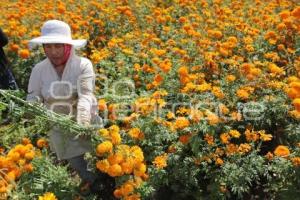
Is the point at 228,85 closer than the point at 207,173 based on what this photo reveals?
No

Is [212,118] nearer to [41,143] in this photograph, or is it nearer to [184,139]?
[184,139]

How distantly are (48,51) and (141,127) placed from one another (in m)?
0.85

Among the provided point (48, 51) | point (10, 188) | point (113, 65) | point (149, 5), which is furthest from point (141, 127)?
point (149, 5)

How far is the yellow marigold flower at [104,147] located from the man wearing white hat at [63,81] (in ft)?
1.36

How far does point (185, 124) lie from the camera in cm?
301

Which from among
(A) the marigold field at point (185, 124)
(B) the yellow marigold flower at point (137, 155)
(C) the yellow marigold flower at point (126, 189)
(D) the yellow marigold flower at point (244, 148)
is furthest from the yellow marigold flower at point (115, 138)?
(D) the yellow marigold flower at point (244, 148)

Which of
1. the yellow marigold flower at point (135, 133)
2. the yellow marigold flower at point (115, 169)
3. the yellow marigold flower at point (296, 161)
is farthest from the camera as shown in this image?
the yellow marigold flower at point (135, 133)

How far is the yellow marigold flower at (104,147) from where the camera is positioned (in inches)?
99.3

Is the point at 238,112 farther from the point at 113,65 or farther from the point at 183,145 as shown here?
the point at 113,65

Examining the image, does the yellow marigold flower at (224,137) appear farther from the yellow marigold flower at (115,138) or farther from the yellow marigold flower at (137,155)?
the yellow marigold flower at (115,138)

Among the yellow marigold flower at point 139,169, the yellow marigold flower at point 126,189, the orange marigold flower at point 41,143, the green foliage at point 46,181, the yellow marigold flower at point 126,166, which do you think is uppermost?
the yellow marigold flower at point 126,166

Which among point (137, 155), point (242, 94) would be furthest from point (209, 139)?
point (137, 155)

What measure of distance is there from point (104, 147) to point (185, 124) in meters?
0.71

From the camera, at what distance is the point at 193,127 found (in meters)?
3.07
